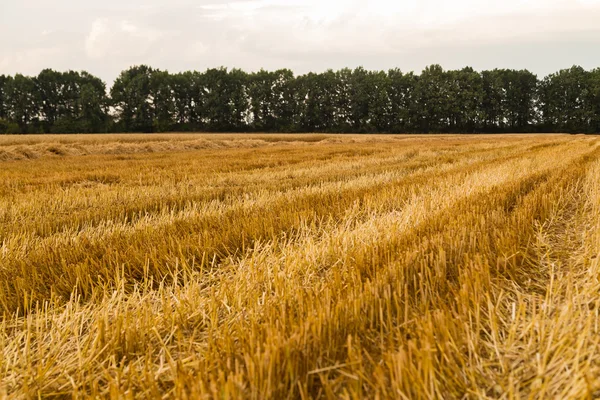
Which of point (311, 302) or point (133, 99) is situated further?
point (133, 99)

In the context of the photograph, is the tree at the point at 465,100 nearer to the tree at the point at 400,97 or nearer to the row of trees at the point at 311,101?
the row of trees at the point at 311,101

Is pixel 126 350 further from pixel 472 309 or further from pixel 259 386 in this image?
pixel 472 309

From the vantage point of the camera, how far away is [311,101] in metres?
81.8

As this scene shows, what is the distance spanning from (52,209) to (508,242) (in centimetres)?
519

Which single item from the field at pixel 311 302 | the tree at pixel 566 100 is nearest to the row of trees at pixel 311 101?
the tree at pixel 566 100

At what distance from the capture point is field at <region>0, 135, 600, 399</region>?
4.09 feet

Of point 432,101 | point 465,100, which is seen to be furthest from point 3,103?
point 465,100

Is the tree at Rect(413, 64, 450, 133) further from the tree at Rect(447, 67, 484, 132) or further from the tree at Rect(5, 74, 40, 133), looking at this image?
the tree at Rect(5, 74, 40, 133)

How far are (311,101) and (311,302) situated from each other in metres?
82.9

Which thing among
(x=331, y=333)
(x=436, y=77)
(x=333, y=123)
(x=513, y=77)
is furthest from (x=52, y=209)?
(x=513, y=77)

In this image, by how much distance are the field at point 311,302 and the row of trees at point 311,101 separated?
2859 inches

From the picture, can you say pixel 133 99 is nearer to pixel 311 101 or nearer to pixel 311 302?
pixel 311 101

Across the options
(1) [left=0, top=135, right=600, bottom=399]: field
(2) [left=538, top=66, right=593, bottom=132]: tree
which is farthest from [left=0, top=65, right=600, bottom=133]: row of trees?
(1) [left=0, top=135, right=600, bottom=399]: field

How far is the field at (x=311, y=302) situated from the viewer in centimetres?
125
